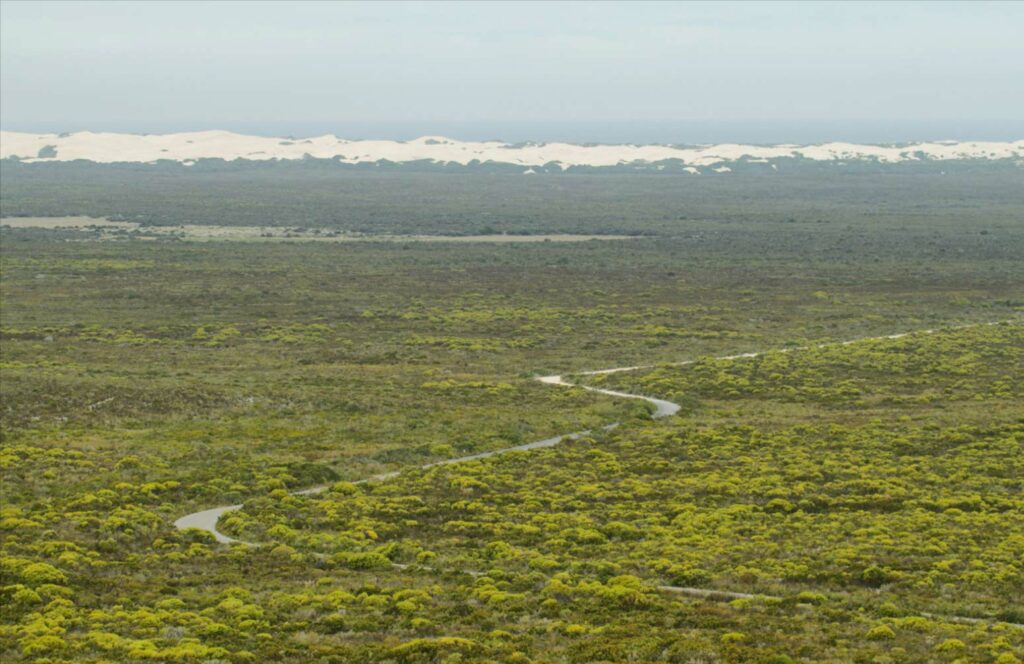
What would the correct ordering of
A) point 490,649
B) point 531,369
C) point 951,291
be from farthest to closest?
point 951,291, point 531,369, point 490,649

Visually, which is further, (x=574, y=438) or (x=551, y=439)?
(x=551, y=439)

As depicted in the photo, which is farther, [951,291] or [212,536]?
[951,291]

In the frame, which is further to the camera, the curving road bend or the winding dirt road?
the curving road bend

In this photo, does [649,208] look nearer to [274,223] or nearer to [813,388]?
[274,223]

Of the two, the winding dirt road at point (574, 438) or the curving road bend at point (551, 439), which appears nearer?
the winding dirt road at point (574, 438)

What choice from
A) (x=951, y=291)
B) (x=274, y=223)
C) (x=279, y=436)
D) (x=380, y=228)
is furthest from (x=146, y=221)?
(x=279, y=436)

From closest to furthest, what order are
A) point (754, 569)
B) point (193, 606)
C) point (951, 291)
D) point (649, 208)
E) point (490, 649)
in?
point (490, 649), point (193, 606), point (754, 569), point (951, 291), point (649, 208)

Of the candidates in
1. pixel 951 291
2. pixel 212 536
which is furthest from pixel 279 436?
pixel 951 291

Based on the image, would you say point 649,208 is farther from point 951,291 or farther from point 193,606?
point 193,606

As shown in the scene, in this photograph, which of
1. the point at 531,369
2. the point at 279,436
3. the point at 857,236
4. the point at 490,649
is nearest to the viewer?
the point at 490,649
